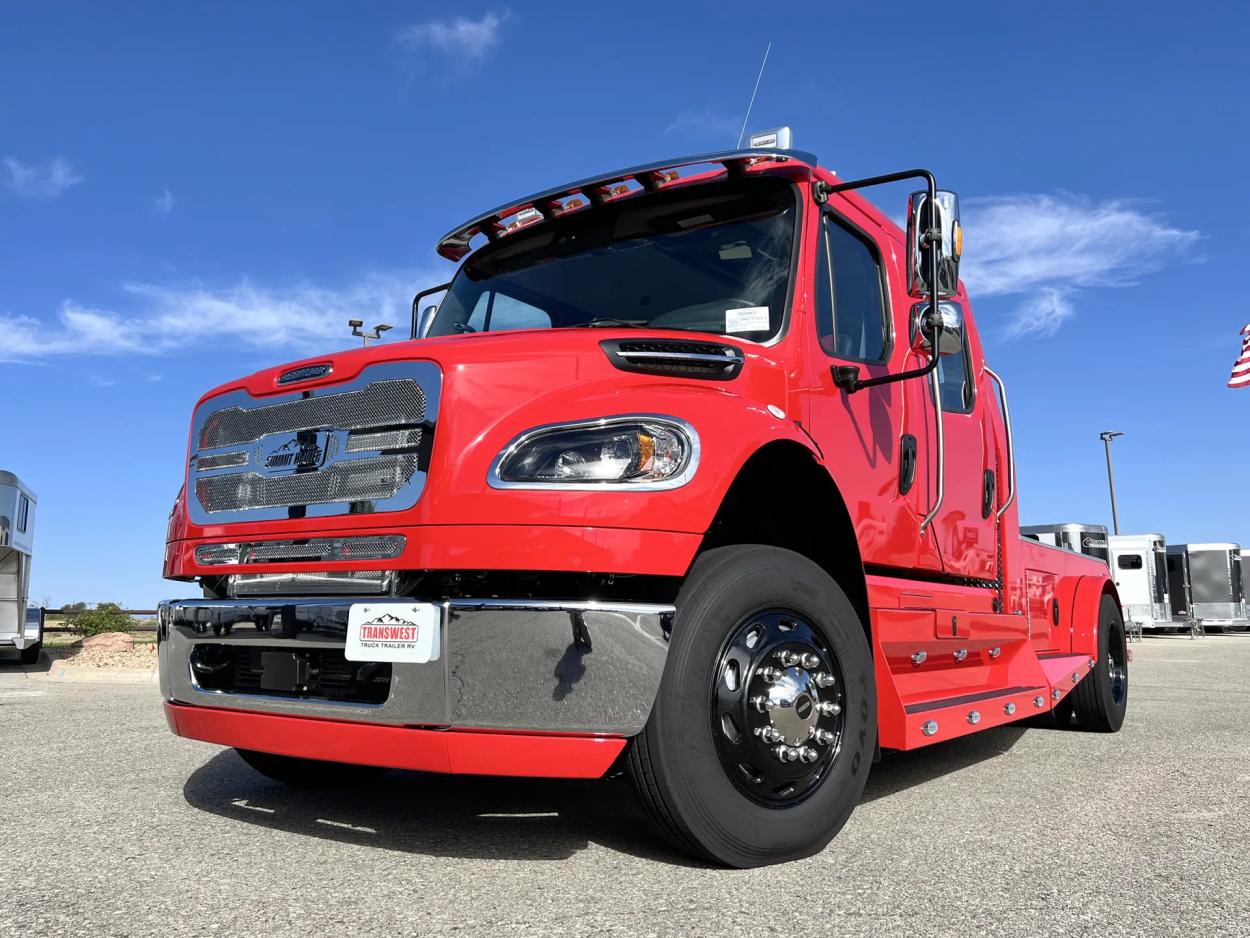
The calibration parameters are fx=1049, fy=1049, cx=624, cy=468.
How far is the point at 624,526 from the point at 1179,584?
98.2ft

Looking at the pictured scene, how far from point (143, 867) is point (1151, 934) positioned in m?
2.76

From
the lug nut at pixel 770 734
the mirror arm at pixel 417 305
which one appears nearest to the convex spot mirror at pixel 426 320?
the mirror arm at pixel 417 305

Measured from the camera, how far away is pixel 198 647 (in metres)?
3.54

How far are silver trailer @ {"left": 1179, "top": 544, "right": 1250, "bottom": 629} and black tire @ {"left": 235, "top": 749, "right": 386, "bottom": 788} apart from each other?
93.8 ft

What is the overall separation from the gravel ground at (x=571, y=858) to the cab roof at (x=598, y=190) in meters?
2.46

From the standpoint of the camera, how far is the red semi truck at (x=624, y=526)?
2.88m

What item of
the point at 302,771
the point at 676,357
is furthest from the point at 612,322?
the point at 302,771

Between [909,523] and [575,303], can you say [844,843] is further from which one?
[575,303]

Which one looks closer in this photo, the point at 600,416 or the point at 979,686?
the point at 600,416

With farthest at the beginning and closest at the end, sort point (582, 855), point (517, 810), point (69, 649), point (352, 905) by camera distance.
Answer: point (69, 649), point (517, 810), point (582, 855), point (352, 905)

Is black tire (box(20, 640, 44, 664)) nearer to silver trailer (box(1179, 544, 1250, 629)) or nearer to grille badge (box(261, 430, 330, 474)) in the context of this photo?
grille badge (box(261, 430, 330, 474))

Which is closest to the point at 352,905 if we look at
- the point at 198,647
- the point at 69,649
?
the point at 198,647

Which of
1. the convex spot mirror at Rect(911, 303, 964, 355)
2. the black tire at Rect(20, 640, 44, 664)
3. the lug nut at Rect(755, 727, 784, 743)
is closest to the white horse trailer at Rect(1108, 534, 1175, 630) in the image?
the black tire at Rect(20, 640, 44, 664)

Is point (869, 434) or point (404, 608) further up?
point (869, 434)
